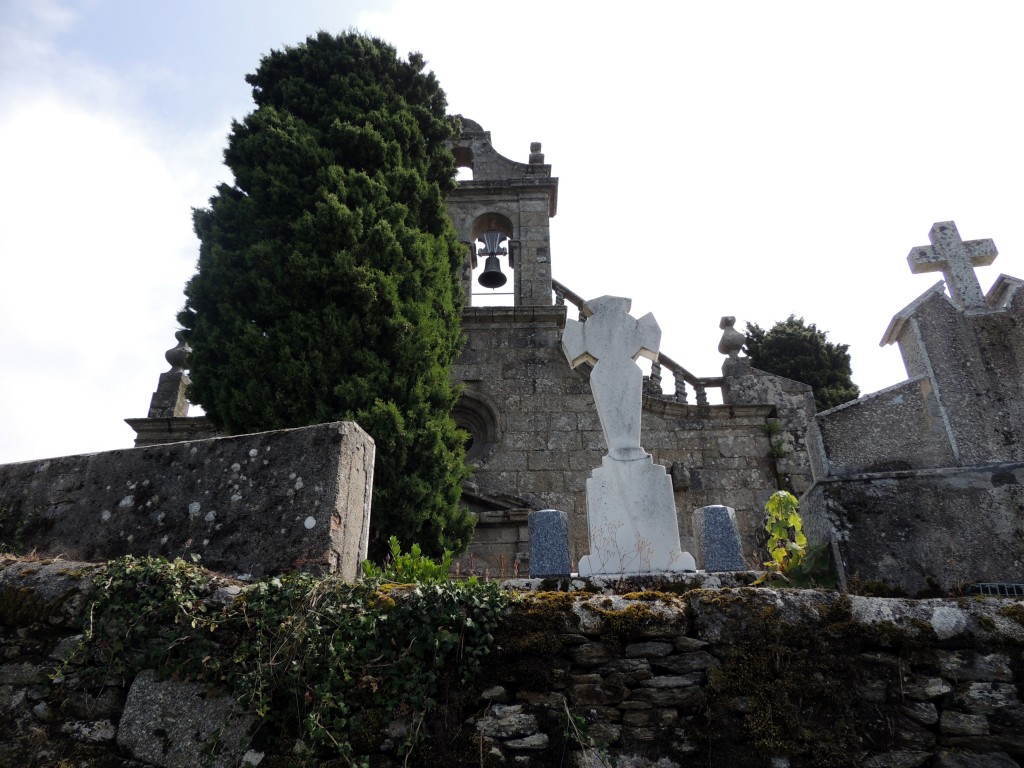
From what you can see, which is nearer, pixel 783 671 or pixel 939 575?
pixel 783 671

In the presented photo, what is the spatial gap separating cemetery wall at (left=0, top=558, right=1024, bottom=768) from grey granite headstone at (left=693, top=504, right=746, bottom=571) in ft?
4.46

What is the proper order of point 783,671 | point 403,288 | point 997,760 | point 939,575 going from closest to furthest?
point 997,760 → point 783,671 → point 939,575 → point 403,288

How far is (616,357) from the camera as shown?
5.15m

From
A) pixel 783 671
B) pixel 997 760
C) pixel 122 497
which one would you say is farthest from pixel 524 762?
pixel 122 497

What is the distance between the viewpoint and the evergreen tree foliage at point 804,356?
19.0m

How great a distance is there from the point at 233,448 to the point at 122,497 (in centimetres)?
71

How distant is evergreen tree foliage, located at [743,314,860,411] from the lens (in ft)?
62.3

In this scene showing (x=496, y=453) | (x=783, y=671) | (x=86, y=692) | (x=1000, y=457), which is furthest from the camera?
(x=496, y=453)

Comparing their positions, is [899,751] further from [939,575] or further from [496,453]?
[496,453]

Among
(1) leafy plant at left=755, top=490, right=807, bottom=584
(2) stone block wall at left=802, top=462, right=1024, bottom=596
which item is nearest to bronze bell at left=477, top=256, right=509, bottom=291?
(1) leafy plant at left=755, top=490, right=807, bottom=584

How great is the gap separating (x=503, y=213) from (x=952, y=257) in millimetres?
8840

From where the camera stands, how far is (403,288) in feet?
28.1

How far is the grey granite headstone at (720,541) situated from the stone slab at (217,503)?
2.13m

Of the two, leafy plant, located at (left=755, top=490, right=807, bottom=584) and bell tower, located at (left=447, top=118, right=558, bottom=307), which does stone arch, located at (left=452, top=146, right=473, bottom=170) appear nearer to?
bell tower, located at (left=447, top=118, right=558, bottom=307)
